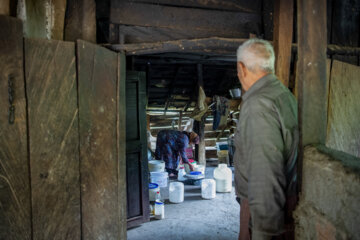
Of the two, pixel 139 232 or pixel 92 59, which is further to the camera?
pixel 139 232

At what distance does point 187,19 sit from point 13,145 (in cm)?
214

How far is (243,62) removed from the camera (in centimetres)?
169

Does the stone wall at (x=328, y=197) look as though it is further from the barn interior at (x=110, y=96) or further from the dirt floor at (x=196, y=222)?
the dirt floor at (x=196, y=222)

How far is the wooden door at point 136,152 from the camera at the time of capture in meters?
4.06

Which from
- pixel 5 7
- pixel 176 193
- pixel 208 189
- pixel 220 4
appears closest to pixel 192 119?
pixel 208 189

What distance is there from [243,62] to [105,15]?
71.7 inches

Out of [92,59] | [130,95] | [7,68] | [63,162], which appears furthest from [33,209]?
[130,95]

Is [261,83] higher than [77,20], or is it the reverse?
[77,20]

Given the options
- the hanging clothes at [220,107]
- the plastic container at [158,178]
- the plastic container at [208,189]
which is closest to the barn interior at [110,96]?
the hanging clothes at [220,107]

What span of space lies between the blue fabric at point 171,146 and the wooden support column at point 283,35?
15.0 ft

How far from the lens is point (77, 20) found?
2.54 meters

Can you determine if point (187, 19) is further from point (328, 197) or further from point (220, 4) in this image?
point (328, 197)

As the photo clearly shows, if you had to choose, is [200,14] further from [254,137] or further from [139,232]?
[139,232]

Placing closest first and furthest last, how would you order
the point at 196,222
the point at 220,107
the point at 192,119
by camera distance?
1. the point at 196,222
2. the point at 220,107
3. the point at 192,119
